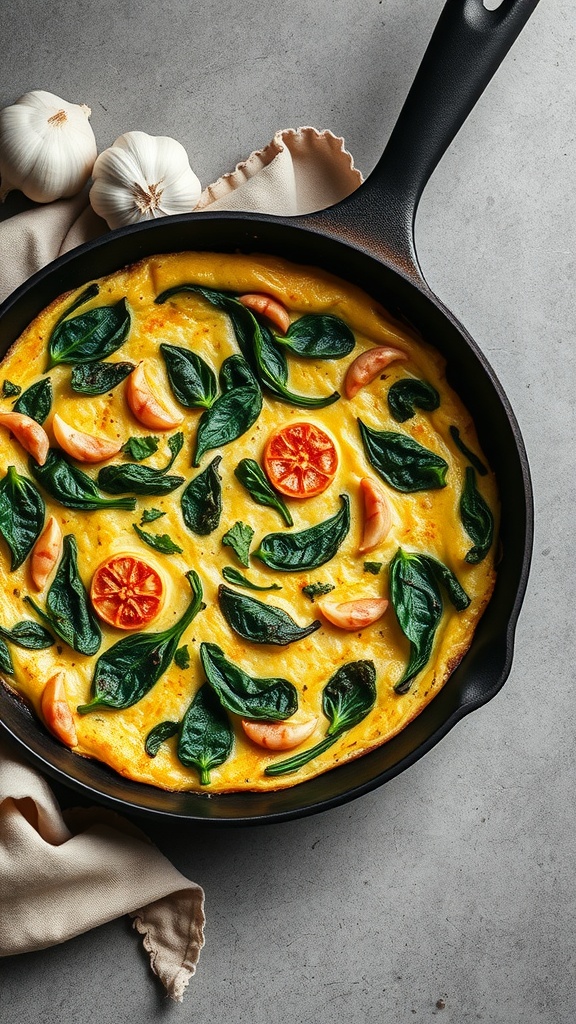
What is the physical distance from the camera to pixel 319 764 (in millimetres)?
2980

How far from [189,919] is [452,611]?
1.34 m

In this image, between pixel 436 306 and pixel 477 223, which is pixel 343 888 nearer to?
pixel 436 306

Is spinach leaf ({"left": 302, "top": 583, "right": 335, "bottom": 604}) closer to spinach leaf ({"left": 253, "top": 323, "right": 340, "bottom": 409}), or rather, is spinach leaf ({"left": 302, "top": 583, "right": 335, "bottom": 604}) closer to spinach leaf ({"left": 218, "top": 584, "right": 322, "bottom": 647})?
spinach leaf ({"left": 218, "top": 584, "right": 322, "bottom": 647})

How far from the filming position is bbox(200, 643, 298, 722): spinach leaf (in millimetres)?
2945

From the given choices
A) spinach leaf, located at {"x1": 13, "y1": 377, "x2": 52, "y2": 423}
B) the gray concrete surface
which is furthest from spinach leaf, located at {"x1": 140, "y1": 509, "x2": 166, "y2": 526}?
the gray concrete surface

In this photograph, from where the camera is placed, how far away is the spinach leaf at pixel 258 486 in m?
3.01

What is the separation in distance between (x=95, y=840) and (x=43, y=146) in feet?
7.42

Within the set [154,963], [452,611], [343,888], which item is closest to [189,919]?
[154,963]

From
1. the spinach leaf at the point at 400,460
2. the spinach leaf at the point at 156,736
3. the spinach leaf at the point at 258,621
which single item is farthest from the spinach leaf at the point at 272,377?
the spinach leaf at the point at 156,736

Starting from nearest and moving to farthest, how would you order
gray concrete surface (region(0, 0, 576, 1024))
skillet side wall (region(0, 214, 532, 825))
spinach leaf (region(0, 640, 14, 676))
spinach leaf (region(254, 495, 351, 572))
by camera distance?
skillet side wall (region(0, 214, 532, 825))
spinach leaf (region(0, 640, 14, 676))
spinach leaf (region(254, 495, 351, 572))
gray concrete surface (region(0, 0, 576, 1024))

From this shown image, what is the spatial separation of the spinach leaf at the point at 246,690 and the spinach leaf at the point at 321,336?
1.01m

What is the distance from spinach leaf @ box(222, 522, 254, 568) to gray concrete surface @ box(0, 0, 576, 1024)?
0.97 m

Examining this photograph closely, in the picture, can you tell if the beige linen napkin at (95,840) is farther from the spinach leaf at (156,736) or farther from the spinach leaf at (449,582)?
the spinach leaf at (449,582)

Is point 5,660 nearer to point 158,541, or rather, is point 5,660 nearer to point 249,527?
point 158,541
